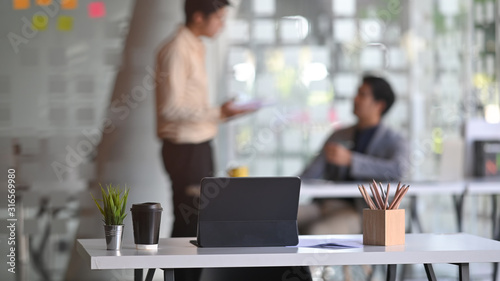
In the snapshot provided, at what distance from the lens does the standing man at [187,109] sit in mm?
5680

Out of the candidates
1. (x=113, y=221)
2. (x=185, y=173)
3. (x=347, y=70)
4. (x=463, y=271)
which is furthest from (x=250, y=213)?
(x=347, y=70)

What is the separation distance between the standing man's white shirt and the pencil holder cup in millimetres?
2965

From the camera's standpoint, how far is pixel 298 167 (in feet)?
19.5

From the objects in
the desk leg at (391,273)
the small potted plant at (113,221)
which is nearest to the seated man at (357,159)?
the desk leg at (391,273)

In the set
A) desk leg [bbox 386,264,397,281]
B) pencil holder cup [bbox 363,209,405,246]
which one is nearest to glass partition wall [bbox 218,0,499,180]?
desk leg [bbox 386,264,397,281]

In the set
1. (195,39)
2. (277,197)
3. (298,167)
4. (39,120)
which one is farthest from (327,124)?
(277,197)

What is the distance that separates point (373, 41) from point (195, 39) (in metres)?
1.29

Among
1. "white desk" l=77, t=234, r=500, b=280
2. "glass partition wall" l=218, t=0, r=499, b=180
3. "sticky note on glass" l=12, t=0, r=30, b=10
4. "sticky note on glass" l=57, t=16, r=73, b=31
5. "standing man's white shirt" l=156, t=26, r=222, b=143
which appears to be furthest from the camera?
"glass partition wall" l=218, t=0, r=499, b=180

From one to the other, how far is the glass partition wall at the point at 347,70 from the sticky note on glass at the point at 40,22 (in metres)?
1.24

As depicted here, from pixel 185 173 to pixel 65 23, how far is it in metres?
1.30

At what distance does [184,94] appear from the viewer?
5719 millimetres

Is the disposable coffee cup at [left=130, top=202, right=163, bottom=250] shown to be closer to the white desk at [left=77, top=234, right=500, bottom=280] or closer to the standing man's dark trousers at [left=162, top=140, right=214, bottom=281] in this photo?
the white desk at [left=77, top=234, right=500, bottom=280]

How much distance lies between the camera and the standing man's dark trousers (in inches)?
223

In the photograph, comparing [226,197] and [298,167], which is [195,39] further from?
[226,197]
